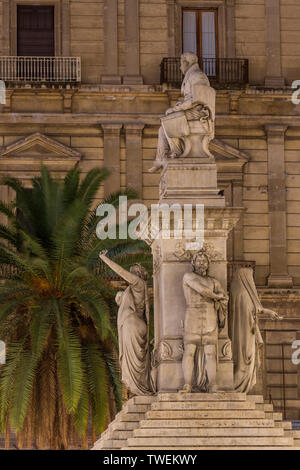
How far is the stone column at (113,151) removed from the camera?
39.1 metres

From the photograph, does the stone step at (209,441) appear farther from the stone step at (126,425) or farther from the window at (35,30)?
the window at (35,30)

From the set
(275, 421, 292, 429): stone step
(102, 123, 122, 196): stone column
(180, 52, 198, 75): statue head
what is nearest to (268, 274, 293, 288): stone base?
(102, 123, 122, 196): stone column

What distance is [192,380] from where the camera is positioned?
18422 mm

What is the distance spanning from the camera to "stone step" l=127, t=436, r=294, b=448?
17.3 metres

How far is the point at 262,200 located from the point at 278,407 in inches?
224

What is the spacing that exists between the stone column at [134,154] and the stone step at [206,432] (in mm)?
21683

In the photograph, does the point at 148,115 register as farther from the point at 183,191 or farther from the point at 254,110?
the point at 183,191

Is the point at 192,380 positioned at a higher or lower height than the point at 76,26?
lower

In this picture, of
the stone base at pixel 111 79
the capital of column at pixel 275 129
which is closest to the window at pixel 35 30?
the stone base at pixel 111 79

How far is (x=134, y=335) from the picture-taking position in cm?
1922

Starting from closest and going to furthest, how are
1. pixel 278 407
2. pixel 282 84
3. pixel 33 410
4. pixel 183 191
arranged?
pixel 183 191 → pixel 33 410 → pixel 278 407 → pixel 282 84

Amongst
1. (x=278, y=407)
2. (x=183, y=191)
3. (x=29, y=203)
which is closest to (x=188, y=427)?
(x=183, y=191)

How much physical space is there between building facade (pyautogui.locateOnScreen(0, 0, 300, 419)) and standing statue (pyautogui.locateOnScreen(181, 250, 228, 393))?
1991 cm

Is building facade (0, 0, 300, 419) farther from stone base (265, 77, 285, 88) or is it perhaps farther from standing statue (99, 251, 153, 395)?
standing statue (99, 251, 153, 395)
